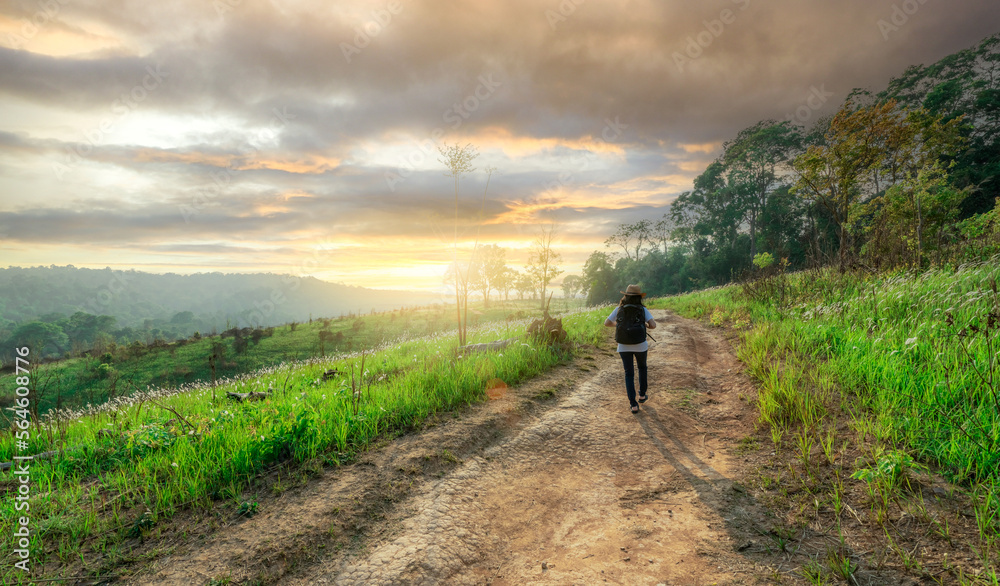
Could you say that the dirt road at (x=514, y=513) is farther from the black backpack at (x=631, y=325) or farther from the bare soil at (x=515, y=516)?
the black backpack at (x=631, y=325)

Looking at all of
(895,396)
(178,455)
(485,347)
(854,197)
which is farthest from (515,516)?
(854,197)

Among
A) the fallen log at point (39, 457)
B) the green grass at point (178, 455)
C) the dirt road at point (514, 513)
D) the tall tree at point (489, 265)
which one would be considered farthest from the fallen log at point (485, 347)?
the tall tree at point (489, 265)

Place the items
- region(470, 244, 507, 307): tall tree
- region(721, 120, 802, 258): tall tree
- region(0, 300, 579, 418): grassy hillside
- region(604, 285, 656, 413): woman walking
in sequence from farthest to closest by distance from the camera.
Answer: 1. region(470, 244, 507, 307): tall tree
2. region(721, 120, 802, 258): tall tree
3. region(0, 300, 579, 418): grassy hillside
4. region(604, 285, 656, 413): woman walking

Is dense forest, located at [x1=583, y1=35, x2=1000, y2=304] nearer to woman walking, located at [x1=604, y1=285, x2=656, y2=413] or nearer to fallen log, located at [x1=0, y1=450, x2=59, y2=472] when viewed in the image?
woman walking, located at [x1=604, y1=285, x2=656, y2=413]

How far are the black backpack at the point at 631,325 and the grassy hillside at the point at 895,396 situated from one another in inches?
80.7

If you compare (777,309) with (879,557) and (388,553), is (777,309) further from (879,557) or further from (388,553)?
(388,553)

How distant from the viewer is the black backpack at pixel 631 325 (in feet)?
22.3

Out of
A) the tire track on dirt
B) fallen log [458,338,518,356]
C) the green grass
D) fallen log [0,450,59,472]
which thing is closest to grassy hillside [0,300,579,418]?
fallen log [458,338,518,356]

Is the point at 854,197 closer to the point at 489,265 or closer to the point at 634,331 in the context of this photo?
the point at 634,331

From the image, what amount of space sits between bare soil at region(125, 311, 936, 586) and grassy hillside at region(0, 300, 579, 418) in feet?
59.6

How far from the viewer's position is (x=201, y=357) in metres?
29.2

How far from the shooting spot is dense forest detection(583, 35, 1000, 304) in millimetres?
12602

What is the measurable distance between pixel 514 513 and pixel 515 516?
0.16 ft

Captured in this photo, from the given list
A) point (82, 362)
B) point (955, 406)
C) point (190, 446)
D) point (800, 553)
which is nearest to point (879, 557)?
point (800, 553)
